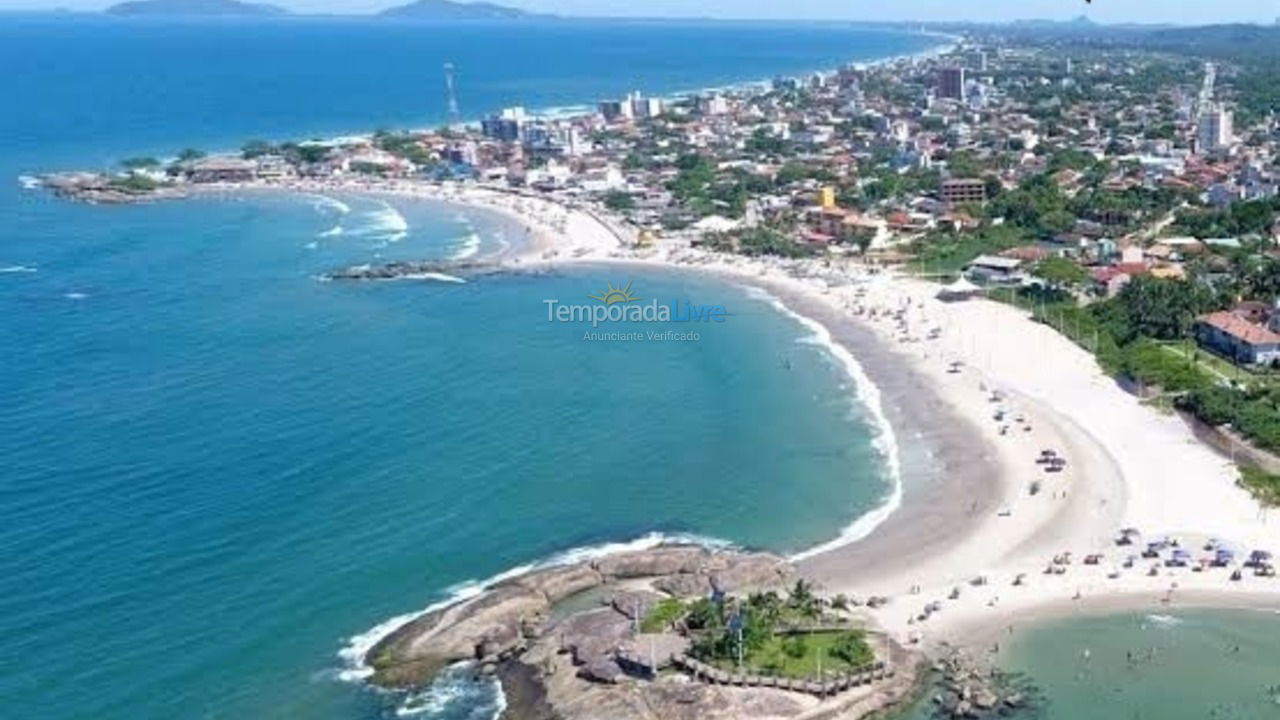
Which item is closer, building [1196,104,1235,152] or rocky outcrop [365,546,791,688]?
rocky outcrop [365,546,791,688]

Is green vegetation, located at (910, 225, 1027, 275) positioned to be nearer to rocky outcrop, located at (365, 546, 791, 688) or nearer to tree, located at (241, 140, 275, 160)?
rocky outcrop, located at (365, 546, 791, 688)

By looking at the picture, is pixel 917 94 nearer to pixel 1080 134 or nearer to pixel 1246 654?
pixel 1080 134

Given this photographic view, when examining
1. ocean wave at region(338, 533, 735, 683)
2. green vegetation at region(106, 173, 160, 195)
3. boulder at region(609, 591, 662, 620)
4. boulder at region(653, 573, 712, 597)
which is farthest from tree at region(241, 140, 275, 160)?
boulder at region(609, 591, 662, 620)

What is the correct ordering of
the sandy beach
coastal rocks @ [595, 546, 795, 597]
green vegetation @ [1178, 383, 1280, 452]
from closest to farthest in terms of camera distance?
1. the sandy beach
2. coastal rocks @ [595, 546, 795, 597]
3. green vegetation @ [1178, 383, 1280, 452]

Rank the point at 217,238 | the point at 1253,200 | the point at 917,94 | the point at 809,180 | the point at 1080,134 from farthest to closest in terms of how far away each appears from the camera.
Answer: the point at 917,94 < the point at 1080,134 < the point at 809,180 < the point at 217,238 < the point at 1253,200

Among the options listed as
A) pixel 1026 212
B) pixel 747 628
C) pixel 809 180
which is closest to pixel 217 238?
pixel 809 180

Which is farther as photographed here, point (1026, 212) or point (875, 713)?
point (1026, 212)
